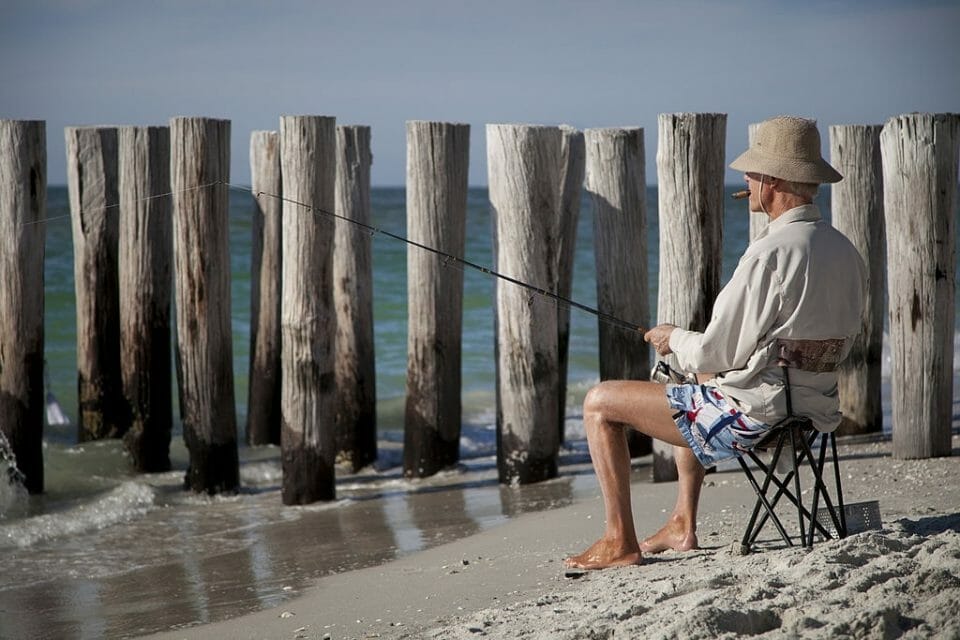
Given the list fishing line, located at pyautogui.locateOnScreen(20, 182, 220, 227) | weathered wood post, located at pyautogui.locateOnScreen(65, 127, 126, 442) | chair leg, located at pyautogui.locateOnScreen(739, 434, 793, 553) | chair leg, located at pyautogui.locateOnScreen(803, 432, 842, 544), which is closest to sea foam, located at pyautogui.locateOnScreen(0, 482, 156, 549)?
weathered wood post, located at pyautogui.locateOnScreen(65, 127, 126, 442)

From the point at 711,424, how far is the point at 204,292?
3.67 metres

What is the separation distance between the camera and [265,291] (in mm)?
9180

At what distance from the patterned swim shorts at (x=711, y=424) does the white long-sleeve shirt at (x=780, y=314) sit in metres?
0.04

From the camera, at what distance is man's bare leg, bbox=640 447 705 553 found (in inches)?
197

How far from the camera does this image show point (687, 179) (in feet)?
21.3

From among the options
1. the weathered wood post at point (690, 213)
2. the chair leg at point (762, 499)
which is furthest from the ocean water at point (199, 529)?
the chair leg at point (762, 499)

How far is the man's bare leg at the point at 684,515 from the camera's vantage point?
16.4 feet

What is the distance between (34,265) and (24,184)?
50 cm

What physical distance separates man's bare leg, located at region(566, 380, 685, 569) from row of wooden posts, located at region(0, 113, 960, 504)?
1.98 meters

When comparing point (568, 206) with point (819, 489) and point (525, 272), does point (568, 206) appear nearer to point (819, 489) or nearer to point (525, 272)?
point (525, 272)

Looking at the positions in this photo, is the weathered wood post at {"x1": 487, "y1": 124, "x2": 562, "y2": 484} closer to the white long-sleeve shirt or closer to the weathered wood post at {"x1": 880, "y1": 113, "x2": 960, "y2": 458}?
the weathered wood post at {"x1": 880, "y1": 113, "x2": 960, "y2": 458}

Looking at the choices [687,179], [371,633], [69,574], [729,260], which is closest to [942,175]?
[687,179]

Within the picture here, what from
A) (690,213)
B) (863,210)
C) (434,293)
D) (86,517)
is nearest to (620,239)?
(690,213)

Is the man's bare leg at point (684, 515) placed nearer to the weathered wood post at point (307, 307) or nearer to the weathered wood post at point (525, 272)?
the weathered wood post at point (525, 272)
